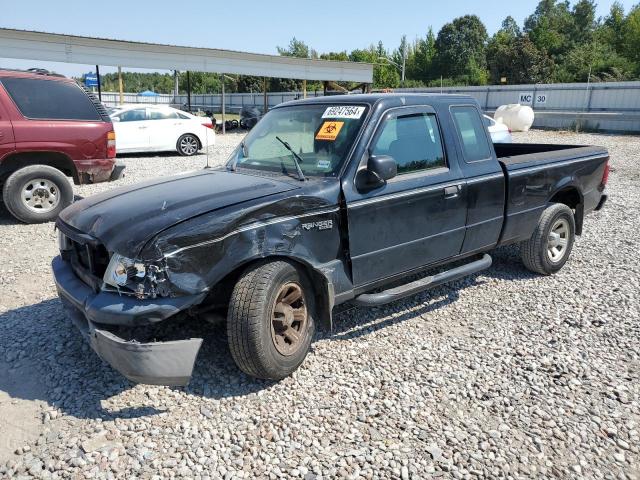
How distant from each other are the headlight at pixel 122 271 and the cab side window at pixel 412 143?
6.42 ft

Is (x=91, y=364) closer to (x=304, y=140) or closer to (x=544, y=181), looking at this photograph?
(x=304, y=140)

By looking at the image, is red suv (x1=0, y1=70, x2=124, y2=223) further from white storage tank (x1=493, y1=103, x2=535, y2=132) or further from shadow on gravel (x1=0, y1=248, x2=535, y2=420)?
white storage tank (x1=493, y1=103, x2=535, y2=132)

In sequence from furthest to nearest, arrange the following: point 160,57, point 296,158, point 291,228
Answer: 1. point 160,57
2. point 296,158
3. point 291,228

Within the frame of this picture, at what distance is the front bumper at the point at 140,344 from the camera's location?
2885 mm

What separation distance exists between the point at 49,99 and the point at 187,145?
8.06 metres

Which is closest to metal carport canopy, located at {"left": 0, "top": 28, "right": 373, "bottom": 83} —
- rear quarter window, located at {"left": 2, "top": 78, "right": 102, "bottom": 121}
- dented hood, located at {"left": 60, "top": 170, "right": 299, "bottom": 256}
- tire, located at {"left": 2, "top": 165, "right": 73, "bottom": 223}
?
rear quarter window, located at {"left": 2, "top": 78, "right": 102, "bottom": 121}

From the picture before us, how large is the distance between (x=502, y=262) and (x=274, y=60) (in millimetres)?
23224

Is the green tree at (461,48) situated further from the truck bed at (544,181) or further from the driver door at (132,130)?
the truck bed at (544,181)

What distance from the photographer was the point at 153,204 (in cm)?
341

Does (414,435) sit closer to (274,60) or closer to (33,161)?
(33,161)

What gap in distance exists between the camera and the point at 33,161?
766 centimetres

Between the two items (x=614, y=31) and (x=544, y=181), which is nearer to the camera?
(x=544, y=181)

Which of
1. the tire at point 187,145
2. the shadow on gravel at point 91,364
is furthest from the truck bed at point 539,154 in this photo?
the tire at point 187,145

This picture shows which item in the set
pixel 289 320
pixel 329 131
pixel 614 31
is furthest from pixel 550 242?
pixel 614 31
